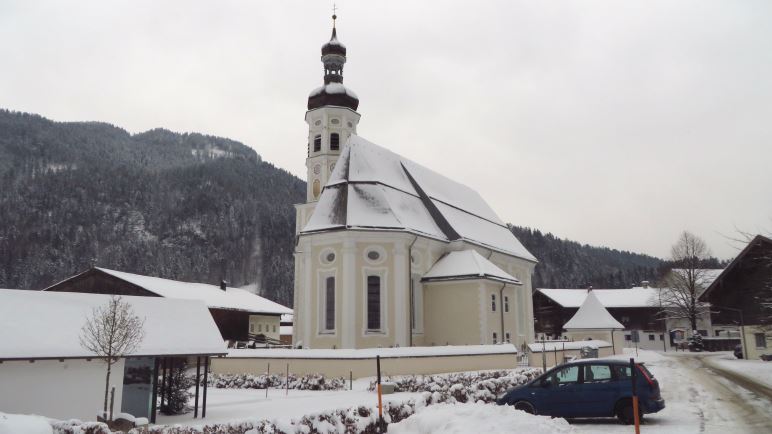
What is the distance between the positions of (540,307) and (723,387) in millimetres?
57295

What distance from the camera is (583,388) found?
13664 mm

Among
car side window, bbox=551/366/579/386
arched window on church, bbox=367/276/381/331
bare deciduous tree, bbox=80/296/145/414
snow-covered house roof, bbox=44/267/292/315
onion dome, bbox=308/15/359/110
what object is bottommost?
car side window, bbox=551/366/579/386

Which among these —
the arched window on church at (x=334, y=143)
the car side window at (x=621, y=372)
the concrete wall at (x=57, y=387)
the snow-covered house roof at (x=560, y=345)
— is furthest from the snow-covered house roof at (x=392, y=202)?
the car side window at (x=621, y=372)

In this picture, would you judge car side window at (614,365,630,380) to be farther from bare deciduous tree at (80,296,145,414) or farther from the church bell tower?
the church bell tower

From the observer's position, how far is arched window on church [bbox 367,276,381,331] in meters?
32.7

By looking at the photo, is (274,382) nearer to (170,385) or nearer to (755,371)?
(170,385)

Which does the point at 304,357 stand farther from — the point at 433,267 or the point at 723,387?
the point at 723,387

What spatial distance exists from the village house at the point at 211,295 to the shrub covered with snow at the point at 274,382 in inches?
590

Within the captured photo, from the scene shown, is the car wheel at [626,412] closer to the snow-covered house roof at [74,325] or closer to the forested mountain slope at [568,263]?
the snow-covered house roof at [74,325]

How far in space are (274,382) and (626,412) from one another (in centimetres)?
1575

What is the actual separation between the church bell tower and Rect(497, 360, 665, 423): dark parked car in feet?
108

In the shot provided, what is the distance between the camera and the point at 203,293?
168ft

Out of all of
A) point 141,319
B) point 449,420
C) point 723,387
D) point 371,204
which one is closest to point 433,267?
point 371,204

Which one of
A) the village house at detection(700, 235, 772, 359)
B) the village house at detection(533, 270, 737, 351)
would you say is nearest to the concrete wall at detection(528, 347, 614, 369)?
the village house at detection(700, 235, 772, 359)
